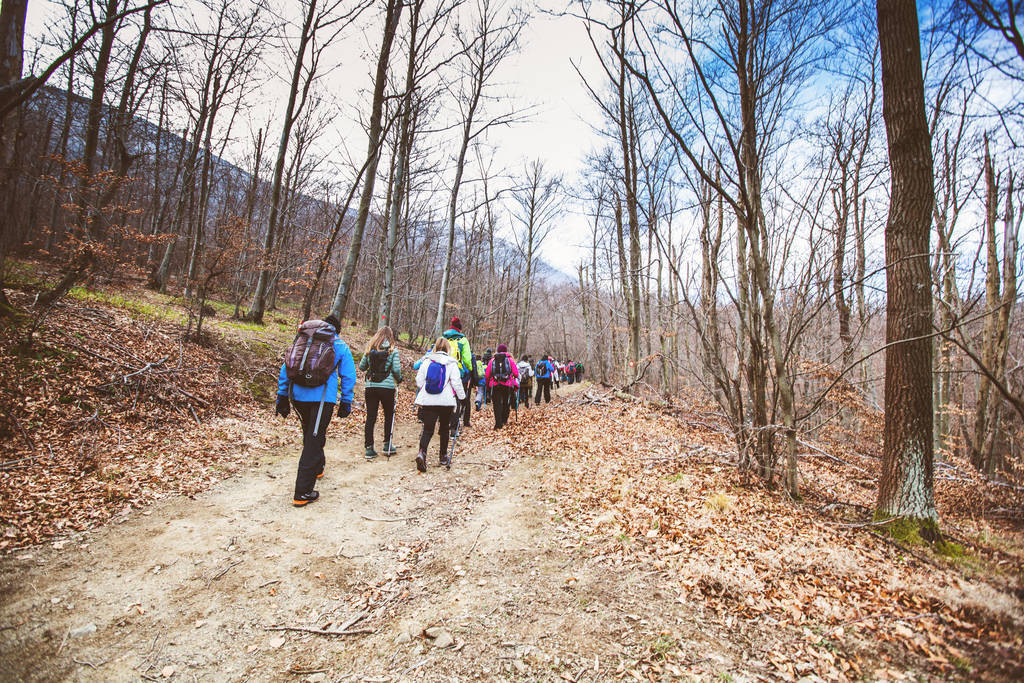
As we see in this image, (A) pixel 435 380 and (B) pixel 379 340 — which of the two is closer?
(A) pixel 435 380

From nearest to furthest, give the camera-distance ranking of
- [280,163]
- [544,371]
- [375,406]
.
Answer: [375,406] < [280,163] < [544,371]

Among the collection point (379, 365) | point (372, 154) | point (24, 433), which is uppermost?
point (372, 154)

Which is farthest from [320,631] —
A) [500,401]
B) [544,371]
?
[544,371]

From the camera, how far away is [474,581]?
11.6ft

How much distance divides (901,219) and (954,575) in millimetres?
3314

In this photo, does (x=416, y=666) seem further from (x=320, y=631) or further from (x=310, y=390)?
(x=310, y=390)

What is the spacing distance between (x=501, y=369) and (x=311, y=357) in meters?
5.50

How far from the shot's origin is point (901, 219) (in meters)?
4.12

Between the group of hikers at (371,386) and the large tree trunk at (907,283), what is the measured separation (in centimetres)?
539

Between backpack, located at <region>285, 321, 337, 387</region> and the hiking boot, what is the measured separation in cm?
133

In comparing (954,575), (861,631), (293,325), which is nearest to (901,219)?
(954,575)

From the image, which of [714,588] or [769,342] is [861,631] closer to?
[714,588]

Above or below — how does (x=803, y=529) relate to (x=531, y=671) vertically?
above

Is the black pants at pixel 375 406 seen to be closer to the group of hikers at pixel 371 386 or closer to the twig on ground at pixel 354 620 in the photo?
the group of hikers at pixel 371 386
